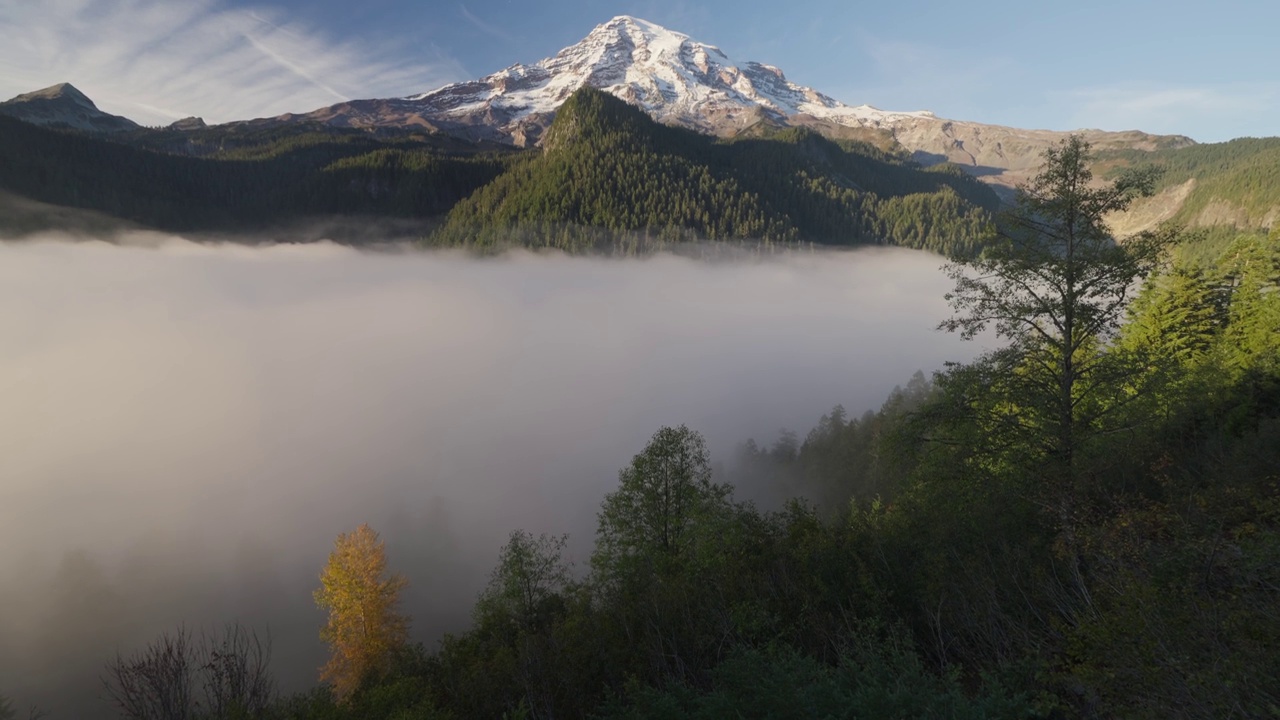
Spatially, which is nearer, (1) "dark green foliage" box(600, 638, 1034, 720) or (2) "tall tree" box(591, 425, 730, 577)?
(1) "dark green foliage" box(600, 638, 1034, 720)

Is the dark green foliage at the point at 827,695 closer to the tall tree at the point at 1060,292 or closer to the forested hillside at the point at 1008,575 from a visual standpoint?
the forested hillside at the point at 1008,575

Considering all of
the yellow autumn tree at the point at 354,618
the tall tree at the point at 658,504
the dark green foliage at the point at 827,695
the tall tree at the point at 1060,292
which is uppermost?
the tall tree at the point at 1060,292

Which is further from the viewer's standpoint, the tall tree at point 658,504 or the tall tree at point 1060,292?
the tall tree at point 658,504

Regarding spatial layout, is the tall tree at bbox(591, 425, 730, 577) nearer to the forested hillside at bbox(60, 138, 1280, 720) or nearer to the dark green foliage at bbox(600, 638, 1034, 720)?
the forested hillside at bbox(60, 138, 1280, 720)

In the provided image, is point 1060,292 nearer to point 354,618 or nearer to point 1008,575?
point 1008,575

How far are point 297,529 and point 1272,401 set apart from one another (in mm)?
138733

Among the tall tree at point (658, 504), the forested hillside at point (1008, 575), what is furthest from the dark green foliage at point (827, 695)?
the tall tree at point (658, 504)

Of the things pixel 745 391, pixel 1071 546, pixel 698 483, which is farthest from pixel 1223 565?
pixel 745 391

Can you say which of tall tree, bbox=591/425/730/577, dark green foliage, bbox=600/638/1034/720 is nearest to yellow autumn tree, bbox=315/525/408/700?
tall tree, bbox=591/425/730/577

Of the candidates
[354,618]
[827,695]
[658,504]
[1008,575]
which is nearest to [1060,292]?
[1008,575]

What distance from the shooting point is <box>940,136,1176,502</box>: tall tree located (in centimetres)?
1441

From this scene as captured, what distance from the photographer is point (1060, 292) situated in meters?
15.0

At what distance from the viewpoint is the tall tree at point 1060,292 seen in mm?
14406

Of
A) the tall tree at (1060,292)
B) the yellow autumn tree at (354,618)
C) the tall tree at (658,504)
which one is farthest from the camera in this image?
the yellow autumn tree at (354,618)
